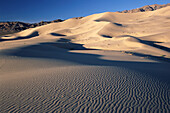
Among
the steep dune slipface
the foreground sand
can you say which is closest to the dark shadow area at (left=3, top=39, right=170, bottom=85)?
the foreground sand

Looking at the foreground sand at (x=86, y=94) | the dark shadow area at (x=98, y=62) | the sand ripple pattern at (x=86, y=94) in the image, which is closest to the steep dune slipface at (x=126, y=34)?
the dark shadow area at (x=98, y=62)

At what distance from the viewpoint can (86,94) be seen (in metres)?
4.32

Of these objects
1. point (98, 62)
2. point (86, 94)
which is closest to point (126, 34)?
point (98, 62)

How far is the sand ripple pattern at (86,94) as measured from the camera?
3.61 metres

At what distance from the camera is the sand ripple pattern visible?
3.61 meters

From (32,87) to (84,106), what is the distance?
85.7 inches

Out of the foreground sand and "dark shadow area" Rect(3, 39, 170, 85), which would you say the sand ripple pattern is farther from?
"dark shadow area" Rect(3, 39, 170, 85)

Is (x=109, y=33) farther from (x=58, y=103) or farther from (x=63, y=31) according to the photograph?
(x=58, y=103)

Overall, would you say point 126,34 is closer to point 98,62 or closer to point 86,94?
point 98,62

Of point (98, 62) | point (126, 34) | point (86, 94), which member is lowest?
point (86, 94)

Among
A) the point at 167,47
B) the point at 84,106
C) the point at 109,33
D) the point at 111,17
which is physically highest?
the point at 111,17

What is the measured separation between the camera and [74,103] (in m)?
3.82

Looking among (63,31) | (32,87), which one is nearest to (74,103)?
(32,87)

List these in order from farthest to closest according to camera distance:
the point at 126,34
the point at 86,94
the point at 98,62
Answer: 1. the point at 126,34
2. the point at 98,62
3. the point at 86,94
